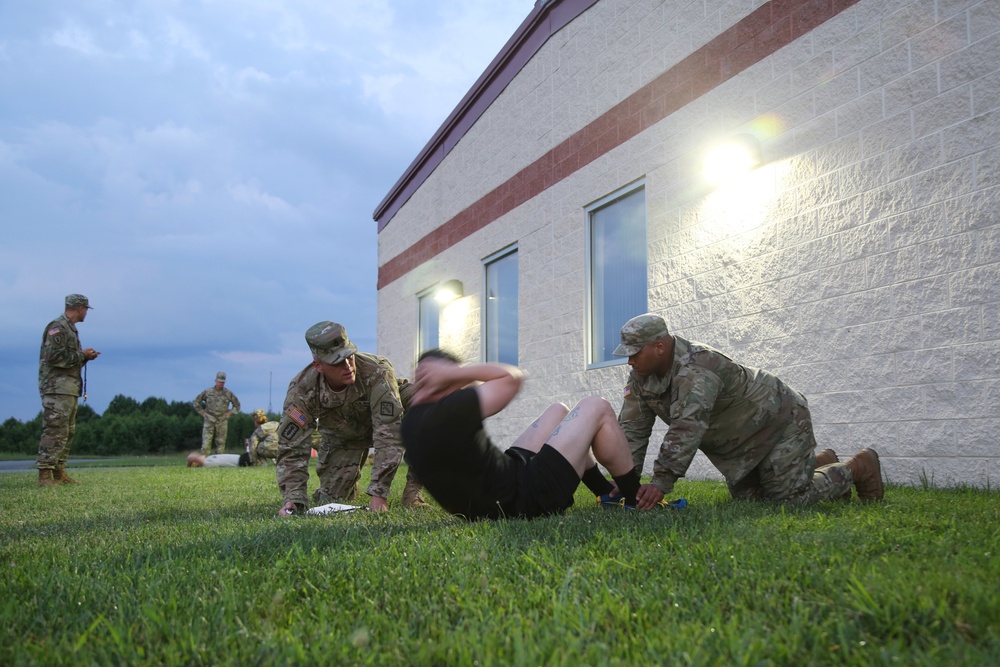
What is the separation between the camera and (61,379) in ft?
29.0

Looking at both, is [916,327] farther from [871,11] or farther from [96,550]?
[96,550]

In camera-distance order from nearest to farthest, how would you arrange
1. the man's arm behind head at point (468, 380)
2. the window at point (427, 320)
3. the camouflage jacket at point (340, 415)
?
the man's arm behind head at point (468, 380) → the camouflage jacket at point (340, 415) → the window at point (427, 320)

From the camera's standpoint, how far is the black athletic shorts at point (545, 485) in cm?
355

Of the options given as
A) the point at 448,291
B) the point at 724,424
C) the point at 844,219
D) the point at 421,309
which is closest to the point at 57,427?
the point at 448,291

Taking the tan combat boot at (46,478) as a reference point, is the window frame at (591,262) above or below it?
above

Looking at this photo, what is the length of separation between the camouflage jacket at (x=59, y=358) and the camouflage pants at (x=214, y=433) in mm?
9191

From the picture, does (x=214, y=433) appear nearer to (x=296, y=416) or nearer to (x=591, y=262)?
(x=591, y=262)

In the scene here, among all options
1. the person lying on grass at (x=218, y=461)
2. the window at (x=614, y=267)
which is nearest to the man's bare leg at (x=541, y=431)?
the window at (x=614, y=267)

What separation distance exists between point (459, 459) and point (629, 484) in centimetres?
114

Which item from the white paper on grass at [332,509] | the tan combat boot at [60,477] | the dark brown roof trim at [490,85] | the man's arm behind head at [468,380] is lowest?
the tan combat boot at [60,477]

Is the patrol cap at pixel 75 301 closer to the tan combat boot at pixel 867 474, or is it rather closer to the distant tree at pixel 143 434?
the tan combat boot at pixel 867 474

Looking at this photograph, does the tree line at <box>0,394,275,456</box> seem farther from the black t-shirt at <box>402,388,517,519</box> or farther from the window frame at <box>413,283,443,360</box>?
the black t-shirt at <box>402,388,517,519</box>

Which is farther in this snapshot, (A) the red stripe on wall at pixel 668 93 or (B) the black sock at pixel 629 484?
(A) the red stripe on wall at pixel 668 93

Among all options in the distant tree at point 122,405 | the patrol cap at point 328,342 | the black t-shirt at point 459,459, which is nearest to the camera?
the black t-shirt at point 459,459
